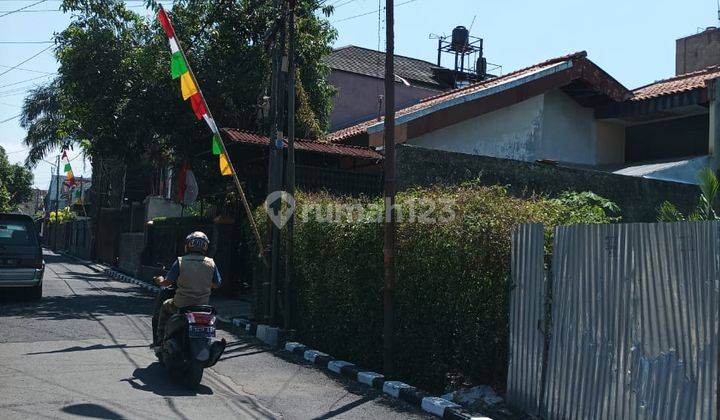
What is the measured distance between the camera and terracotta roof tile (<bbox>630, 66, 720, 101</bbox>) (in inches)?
629

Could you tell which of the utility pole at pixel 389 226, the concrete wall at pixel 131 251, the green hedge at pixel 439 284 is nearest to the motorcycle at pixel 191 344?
the utility pole at pixel 389 226

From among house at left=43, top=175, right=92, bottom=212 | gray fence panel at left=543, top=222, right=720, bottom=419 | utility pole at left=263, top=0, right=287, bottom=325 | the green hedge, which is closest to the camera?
gray fence panel at left=543, top=222, right=720, bottom=419

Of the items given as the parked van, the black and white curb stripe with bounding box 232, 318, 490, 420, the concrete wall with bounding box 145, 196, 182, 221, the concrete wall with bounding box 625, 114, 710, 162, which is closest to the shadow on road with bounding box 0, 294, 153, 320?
the parked van

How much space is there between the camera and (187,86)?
11961mm

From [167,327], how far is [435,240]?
3201 millimetres

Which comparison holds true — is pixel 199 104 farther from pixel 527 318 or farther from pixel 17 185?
pixel 17 185

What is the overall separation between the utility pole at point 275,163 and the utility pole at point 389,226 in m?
3.57

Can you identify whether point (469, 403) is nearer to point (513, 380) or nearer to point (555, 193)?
point (513, 380)

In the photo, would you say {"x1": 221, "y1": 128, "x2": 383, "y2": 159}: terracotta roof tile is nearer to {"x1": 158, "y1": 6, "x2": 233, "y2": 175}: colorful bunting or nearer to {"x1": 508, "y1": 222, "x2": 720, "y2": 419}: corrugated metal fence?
{"x1": 158, "y1": 6, "x2": 233, "y2": 175}: colorful bunting

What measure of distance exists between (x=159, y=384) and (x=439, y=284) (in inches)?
130

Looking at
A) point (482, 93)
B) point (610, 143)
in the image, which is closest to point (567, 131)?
point (610, 143)

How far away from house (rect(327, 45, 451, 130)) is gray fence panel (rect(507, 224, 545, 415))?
65.4ft

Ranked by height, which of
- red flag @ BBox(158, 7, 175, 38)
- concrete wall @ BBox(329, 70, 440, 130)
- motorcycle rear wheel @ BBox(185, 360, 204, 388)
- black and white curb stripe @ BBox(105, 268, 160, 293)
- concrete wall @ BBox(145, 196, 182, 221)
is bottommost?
black and white curb stripe @ BBox(105, 268, 160, 293)

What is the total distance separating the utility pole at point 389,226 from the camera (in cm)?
803
